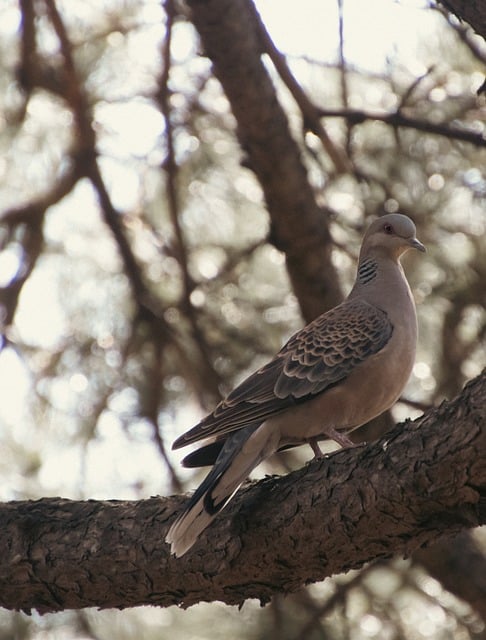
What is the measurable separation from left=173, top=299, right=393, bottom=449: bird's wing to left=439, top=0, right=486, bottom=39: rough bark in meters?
1.04

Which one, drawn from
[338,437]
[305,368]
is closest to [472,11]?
[305,368]

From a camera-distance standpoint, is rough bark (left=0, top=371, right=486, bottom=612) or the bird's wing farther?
the bird's wing

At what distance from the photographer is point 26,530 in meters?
2.95

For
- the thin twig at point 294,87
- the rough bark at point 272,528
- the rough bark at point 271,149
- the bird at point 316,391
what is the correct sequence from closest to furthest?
1. the rough bark at point 272,528
2. the bird at point 316,391
3. the rough bark at point 271,149
4. the thin twig at point 294,87

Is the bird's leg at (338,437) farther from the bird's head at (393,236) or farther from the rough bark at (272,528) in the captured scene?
the bird's head at (393,236)

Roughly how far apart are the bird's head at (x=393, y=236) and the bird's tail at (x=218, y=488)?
1.07 metres

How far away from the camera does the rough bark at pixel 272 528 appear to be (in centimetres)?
224

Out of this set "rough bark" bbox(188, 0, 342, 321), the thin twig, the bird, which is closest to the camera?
the bird

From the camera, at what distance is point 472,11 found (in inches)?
107

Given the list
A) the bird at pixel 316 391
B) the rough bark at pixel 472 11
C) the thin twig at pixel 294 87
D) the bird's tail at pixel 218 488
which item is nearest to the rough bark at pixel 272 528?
the bird's tail at pixel 218 488

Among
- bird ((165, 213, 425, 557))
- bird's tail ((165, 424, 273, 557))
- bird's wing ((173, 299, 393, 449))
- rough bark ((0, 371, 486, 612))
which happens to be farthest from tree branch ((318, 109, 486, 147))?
rough bark ((0, 371, 486, 612))

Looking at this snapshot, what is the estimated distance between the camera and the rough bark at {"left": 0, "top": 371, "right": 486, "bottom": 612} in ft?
7.36

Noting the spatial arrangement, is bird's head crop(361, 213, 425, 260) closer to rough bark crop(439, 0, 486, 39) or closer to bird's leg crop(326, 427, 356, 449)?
bird's leg crop(326, 427, 356, 449)

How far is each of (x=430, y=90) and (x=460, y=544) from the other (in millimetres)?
1764
